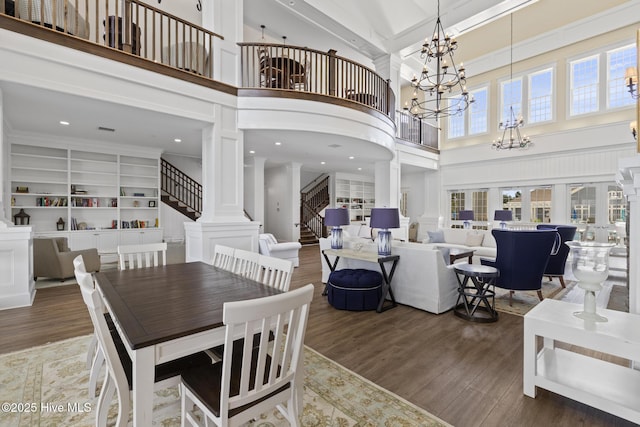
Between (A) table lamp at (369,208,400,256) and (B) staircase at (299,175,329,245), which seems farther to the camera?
(B) staircase at (299,175,329,245)

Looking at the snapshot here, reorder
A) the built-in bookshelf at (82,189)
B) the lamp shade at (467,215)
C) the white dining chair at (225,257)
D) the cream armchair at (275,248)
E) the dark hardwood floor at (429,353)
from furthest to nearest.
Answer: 1. the lamp shade at (467,215)
2. the built-in bookshelf at (82,189)
3. the cream armchair at (275,248)
4. the white dining chair at (225,257)
5. the dark hardwood floor at (429,353)

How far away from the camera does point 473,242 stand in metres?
6.82

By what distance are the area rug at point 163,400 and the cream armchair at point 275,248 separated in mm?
3410

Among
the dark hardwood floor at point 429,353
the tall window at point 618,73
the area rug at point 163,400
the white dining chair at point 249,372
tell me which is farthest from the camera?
the tall window at point 618,73

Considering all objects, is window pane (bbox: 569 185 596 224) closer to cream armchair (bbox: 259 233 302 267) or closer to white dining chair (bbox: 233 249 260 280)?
cream armchair (bbox: 259 233 302 267)

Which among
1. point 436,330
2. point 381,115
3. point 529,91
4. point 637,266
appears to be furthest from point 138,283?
point 529,91

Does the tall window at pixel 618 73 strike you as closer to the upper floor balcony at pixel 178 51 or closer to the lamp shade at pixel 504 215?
the lamp shade at pixel 504 215

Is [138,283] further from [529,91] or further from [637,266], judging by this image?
[529,91]

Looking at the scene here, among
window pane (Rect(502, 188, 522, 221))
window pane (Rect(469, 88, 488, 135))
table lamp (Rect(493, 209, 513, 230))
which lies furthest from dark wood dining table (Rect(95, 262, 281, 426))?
window pane (Rect(469, 88, 488, 135))

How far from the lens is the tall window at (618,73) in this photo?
24.8 feet

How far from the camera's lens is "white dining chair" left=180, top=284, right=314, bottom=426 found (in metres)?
1.19

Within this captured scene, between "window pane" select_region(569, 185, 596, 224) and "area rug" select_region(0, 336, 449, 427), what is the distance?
30.3 ft

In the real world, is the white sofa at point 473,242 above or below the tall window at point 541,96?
below

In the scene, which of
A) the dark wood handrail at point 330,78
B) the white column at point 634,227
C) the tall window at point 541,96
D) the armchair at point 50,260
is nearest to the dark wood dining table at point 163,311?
the white column at point 634,227
